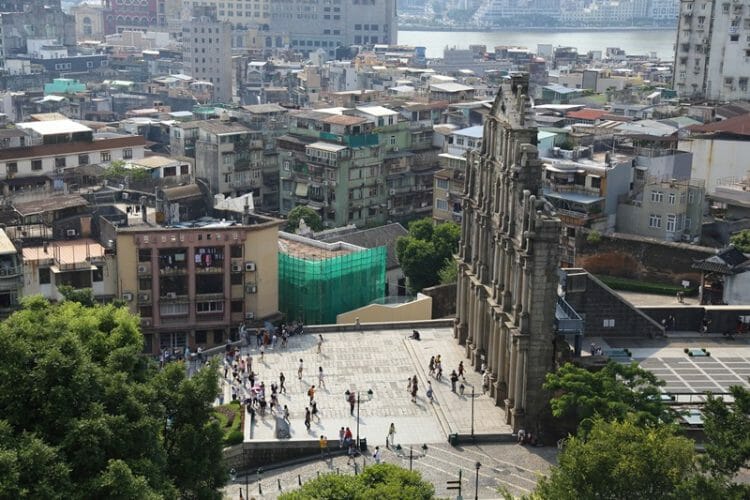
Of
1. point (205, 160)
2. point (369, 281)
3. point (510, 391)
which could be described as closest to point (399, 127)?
point (205, 160)

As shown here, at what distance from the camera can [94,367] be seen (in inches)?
1031

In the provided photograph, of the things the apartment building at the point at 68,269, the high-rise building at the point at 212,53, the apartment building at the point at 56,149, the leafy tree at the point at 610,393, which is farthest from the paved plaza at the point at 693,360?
the high-rise building at the point at 212,53

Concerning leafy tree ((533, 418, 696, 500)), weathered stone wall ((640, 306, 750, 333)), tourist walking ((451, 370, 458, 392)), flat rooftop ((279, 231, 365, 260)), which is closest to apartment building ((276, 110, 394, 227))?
flat rooftop ((279, 231, 365, 260))

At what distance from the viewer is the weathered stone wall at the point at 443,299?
5544 centimetres

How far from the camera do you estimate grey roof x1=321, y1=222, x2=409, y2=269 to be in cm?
6619

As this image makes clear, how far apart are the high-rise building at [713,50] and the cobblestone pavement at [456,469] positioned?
2451 inches

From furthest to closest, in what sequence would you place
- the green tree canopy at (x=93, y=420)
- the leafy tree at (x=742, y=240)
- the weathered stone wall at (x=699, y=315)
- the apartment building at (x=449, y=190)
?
the apartment building at (x=449, y=190) → the leafy tree at (x=742, y=240) → the weathered stone wall at (x=699, y=315) → the green tree canopy at (x=93, y=420)

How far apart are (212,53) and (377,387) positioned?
378ft

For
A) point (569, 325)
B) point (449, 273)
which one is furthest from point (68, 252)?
point (569, 325)

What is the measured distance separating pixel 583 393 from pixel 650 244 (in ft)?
79.4

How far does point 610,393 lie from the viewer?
3509cm

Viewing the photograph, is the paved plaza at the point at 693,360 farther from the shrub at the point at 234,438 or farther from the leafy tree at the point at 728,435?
the shrub at the point at 234,438

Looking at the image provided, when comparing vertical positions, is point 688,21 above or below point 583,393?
above

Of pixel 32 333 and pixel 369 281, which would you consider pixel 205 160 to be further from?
pixel 32 333
